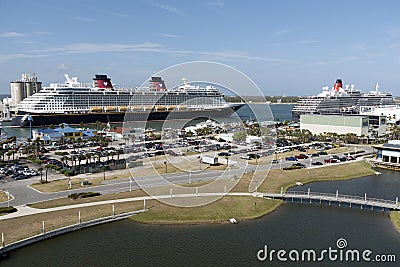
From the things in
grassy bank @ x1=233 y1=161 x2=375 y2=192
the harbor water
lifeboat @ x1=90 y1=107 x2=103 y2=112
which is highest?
lifeboat @ x1=90 y1=107 x2=103 y2=112

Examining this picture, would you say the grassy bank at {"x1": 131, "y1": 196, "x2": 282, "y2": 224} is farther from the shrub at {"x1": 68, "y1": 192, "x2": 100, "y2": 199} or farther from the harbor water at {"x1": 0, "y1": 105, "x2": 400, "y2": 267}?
the shrub at {"x1": 68, "y1": 192, "x2": 100, "y2": 199}

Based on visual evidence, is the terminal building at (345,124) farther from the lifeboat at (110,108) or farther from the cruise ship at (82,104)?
the lifeboat at (110,108)

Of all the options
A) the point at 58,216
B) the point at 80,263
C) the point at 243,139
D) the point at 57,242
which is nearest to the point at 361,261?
the point at 80,263

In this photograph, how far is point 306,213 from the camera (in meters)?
17.3

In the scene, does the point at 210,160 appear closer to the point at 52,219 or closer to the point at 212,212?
the point at 212,212


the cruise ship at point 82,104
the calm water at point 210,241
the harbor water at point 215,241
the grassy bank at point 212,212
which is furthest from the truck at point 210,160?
the cruise ship at point 82,104

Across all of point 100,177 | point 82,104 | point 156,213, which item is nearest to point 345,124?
point 100,177

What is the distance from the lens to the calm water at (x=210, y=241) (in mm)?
12477

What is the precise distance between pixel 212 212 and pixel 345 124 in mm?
31264

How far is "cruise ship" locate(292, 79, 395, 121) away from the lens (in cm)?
6794

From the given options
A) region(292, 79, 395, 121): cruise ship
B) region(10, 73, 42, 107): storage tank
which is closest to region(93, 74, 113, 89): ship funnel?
region(10, 73, 42, 107): storage tank

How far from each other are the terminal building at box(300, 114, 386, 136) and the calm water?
26.3 meters

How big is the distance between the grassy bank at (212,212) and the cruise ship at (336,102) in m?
52.0

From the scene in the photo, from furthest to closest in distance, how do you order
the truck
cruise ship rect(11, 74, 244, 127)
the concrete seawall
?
cruise ship rect(11, 74, 244, 127), the truck, the concrete seawall
